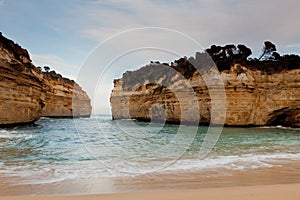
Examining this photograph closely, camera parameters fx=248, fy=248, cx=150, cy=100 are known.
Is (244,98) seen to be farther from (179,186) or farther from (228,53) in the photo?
(179,186)

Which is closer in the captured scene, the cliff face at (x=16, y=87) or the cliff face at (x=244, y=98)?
the cliff face at (x=16, y=87)

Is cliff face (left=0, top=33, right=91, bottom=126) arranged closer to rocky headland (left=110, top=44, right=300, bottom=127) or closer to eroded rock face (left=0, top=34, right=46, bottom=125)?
eroded rock face (left=0, top=34, right=46, bottom=125)

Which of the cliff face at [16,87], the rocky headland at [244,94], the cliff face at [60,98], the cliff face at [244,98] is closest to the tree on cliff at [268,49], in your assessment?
the rocky headland at [244,94]

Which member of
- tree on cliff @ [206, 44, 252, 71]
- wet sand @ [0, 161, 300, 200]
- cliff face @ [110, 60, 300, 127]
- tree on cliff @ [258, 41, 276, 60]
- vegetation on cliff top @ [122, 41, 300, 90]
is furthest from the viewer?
tree on cliff @ [258, 41, 276, 60]

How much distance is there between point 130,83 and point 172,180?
133 feet

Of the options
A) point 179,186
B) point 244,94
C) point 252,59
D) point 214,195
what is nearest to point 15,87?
point 179,186

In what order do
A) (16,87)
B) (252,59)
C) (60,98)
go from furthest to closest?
1. (60,98)
2. (252,59)
3. (16,87)

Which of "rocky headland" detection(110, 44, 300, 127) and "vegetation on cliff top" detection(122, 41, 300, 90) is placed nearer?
"rocky headland" detection(110, 44, 300, 127)

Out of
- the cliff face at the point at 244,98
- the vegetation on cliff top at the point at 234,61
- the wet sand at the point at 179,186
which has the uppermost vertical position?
the vegetation on cliff top at the point at 234,61

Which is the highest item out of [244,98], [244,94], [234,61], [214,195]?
[234,61]

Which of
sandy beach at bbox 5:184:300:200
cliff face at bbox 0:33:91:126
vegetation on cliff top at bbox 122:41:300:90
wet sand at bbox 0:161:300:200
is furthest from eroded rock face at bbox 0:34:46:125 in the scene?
vegetation on cliff top at bbox 122:41:300:90

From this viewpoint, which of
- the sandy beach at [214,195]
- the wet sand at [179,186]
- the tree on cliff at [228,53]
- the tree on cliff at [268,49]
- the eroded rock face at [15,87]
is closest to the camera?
the sandy beach at [214,195]

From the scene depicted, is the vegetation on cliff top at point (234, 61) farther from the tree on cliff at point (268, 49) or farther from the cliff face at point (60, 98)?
the cliff face at point (60, 98)

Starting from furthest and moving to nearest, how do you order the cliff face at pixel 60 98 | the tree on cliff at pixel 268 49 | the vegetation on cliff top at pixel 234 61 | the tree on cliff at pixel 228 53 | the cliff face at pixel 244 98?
1. the cliff face at pixel 60 98
2. the tree on cliff at pixel 268 49
3. the tree on cliff at pixel 228 53
4. the vegetation on cliff top at pixel 234 61
5. the cliff face at pixel 244 98
